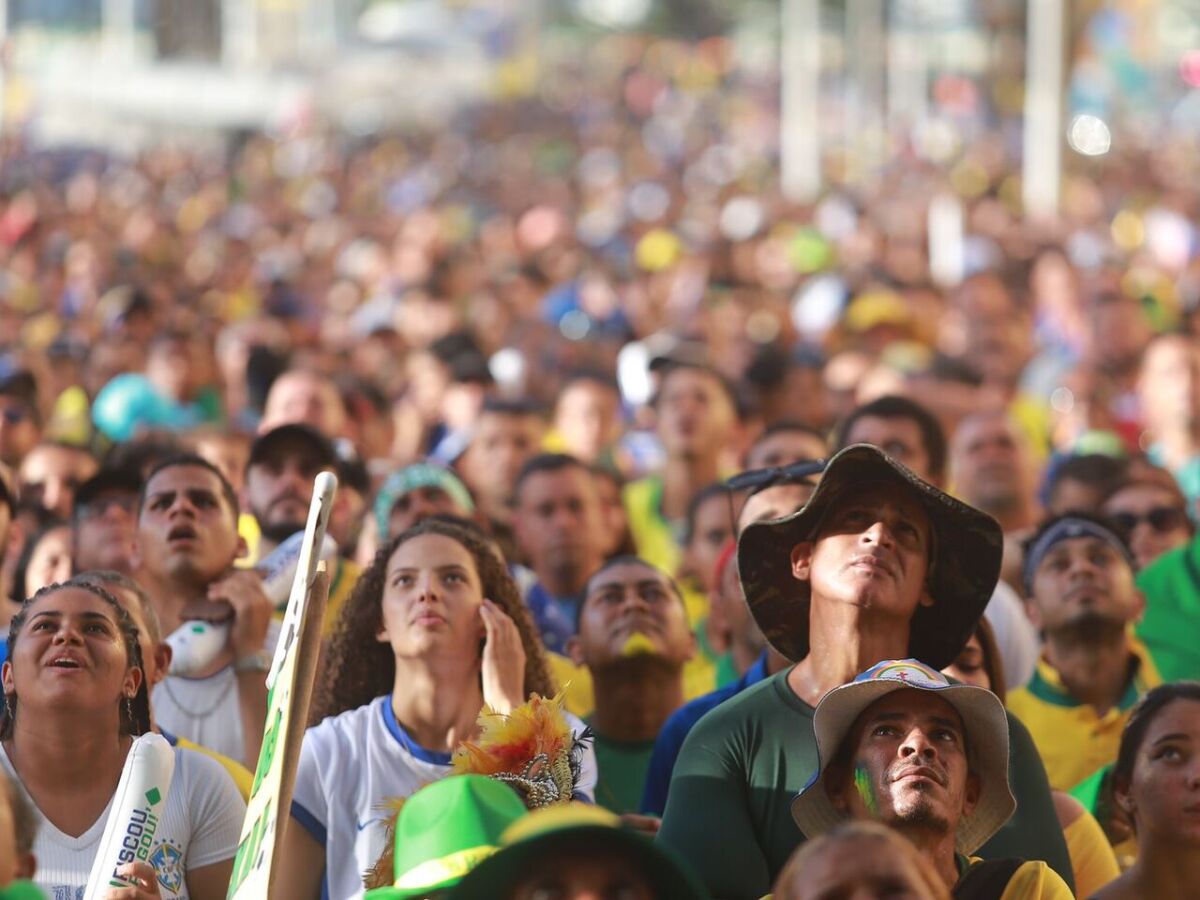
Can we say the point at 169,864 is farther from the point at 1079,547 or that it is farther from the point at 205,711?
the point at 1079,547

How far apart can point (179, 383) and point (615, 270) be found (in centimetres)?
950

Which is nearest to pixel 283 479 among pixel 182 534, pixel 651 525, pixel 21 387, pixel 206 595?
pixel 182 534

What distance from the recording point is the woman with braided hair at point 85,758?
5.03 meters

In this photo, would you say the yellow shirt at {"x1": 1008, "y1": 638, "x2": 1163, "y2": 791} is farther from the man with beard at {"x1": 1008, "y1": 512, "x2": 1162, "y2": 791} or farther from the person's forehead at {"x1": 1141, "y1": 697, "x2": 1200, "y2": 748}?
the person's forehead at {"x1": 1141, "y1": 697, "x2": 1200, "y2": 748}

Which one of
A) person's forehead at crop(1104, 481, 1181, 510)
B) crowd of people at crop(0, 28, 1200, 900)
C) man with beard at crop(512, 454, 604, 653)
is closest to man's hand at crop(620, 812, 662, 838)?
crowd of people at crop(0, 28, 1200, 900)

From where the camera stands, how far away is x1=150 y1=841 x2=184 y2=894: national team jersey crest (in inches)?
196

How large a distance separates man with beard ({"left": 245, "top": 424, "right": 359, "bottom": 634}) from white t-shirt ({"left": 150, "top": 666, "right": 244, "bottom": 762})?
4.35 feet

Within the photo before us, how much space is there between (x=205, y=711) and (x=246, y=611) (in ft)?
0.94

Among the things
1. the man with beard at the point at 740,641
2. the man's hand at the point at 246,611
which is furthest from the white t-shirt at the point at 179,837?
the man's hand at the point at 246,611

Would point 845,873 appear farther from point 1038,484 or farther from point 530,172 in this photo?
point 530,172

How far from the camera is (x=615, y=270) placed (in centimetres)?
2161

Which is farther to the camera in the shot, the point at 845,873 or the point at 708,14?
the point at 708,14

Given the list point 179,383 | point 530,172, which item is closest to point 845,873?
point 179,383

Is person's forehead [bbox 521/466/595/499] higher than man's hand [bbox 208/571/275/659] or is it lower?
higher
